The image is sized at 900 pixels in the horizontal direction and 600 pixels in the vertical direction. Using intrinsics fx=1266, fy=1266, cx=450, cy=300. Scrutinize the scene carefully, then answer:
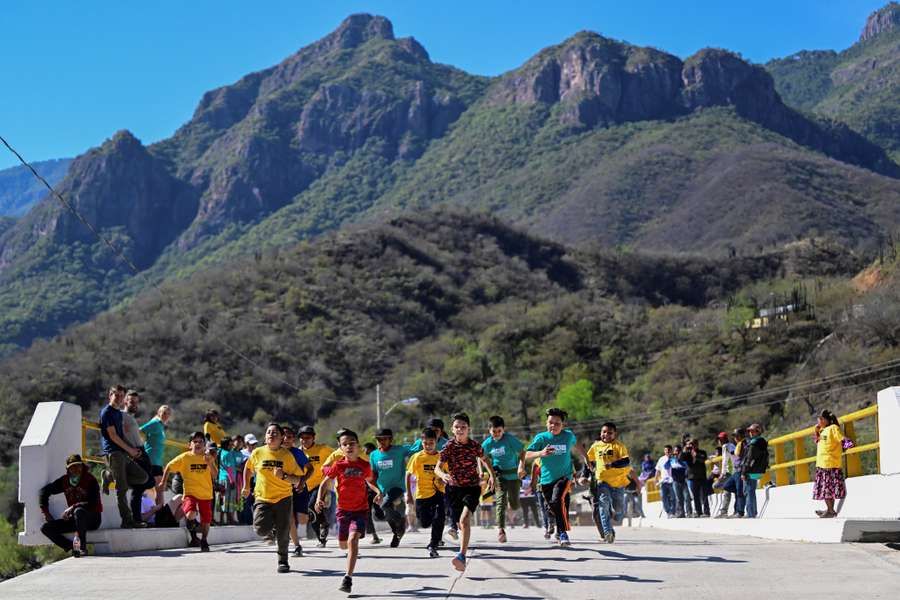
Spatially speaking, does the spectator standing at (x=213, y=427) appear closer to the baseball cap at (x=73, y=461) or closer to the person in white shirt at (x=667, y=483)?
the baseball cap at (x=73, y=461)

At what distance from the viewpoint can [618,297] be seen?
431 feet

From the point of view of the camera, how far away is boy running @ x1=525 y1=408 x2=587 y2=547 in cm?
1491

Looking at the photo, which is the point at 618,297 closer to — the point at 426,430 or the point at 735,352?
the point at 735,352

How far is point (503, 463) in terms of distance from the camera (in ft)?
52.4

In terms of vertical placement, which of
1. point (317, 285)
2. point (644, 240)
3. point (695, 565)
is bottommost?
point (695, 565)

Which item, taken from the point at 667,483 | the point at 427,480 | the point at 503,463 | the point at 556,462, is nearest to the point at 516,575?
the point at 427,480

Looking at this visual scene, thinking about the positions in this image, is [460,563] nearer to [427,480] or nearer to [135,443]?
[427,480]

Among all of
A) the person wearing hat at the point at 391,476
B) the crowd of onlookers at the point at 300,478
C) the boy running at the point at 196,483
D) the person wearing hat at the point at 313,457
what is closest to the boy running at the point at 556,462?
the crowd of onlookers at the point at 300,478

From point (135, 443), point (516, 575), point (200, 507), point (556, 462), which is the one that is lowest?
point (516, 575)

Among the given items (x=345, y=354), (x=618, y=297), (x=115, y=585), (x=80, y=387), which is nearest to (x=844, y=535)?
(x=115, y=585)

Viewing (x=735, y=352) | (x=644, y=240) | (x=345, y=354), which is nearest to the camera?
(x=735, y=352)

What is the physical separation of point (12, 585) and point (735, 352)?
83464mm

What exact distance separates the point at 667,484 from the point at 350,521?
14.2 meters

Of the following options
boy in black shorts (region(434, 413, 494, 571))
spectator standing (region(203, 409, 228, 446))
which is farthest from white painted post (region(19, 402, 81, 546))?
boy in black shorts (region(434, 413, 494, 571))
